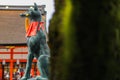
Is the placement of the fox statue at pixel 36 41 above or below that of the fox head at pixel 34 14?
below

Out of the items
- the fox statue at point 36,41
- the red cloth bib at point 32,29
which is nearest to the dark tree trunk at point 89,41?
the fox statue at point 36,41

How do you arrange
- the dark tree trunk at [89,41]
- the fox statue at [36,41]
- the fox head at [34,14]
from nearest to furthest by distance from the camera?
the dark tree trunk at [89,41], the fox statue at [36,41], the fox head at [34,14]

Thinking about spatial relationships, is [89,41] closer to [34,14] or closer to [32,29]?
[34,14]

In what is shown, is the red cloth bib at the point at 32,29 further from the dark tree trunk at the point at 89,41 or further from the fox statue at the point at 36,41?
the dark tree trunk at the point at 89,41

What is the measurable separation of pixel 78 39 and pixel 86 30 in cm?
6

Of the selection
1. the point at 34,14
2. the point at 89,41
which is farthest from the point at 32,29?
the point at 89,41

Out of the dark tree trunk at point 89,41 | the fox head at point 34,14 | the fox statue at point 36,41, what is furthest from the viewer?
the fox head at point 34,14

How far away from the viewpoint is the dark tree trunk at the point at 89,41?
255cm

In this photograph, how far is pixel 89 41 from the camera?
2.55 m

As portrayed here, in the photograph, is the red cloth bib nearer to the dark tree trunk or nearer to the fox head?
the fox head

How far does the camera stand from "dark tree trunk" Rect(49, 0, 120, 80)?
2549 millimetres

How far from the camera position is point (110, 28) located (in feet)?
8.54

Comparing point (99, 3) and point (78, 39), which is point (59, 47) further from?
point (99, 3)

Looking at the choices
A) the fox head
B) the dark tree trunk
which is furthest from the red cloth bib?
the dark tree trunk
